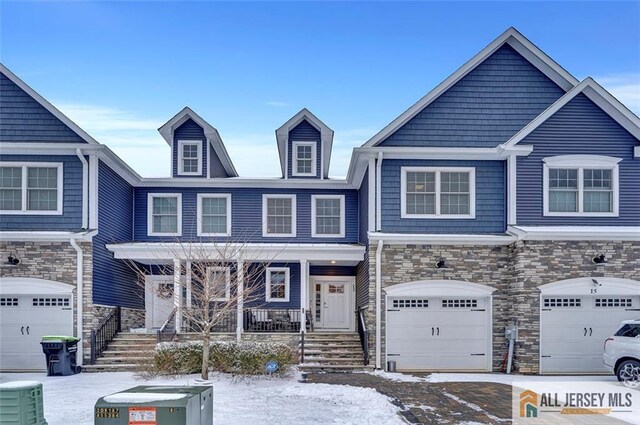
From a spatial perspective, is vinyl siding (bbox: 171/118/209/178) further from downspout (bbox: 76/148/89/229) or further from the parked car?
the parked car

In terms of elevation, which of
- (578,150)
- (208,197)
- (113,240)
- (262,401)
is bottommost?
(262,401)

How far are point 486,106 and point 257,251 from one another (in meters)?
8.32

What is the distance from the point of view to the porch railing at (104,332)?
17078 mm

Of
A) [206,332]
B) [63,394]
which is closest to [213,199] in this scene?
[206,332]

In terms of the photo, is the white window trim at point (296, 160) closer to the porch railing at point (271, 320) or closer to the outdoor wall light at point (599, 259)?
the porch railing at point (271, 320)

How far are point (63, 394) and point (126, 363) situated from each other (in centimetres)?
467

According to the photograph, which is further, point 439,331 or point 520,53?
point 520,53

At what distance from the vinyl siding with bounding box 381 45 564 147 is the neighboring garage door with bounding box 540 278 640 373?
4.94m

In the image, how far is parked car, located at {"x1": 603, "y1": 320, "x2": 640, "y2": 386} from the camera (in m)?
13.7

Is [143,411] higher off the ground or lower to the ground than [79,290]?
lower

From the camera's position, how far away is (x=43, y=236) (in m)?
16.9

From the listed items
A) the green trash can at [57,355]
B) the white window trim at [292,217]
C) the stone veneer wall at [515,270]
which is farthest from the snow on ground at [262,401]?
the white window trim at [292,217]

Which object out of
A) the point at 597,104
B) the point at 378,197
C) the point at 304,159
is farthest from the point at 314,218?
the point at 597,104

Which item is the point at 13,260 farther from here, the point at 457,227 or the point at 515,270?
the point at 515,270
